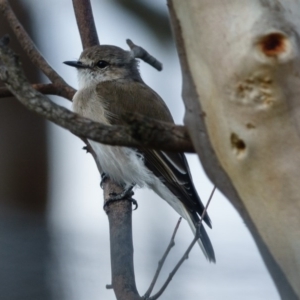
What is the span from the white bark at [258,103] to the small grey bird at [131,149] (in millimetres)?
1789

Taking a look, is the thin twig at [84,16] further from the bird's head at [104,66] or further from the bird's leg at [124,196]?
the bird's leg at [124,196]

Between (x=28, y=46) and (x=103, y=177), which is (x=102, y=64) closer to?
(x=103, y=177)

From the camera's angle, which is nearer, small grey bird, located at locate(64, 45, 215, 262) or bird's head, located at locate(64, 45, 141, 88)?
small grey bird, located at locate(64, 45, 215, 262)

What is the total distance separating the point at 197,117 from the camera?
1648 millimetres

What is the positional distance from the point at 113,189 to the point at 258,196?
7.12ft

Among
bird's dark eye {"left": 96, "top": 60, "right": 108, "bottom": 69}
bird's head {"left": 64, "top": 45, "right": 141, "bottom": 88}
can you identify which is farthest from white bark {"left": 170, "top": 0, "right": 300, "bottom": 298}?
bird's dark eye {"left": 96, "top": 60, "right": 108, "bottom": 69}

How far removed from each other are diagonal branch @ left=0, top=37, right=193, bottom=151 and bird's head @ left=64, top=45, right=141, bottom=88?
7.52 feet

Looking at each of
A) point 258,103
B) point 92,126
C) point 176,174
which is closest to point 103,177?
point 176,174

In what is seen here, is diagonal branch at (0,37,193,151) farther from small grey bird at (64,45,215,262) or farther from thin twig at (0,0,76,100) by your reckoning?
small grey bird at (64,45,215,262)

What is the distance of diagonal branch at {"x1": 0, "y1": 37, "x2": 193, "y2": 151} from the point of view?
160 cm

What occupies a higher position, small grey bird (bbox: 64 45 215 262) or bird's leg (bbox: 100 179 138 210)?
small grey bird (bbox: 64 45 215 262)

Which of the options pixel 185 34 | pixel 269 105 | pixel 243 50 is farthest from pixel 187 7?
pixel 269 105

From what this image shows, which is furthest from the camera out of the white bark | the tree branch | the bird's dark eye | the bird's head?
the bird's dark eye

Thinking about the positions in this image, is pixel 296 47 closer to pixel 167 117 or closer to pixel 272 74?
pixel 272 74
